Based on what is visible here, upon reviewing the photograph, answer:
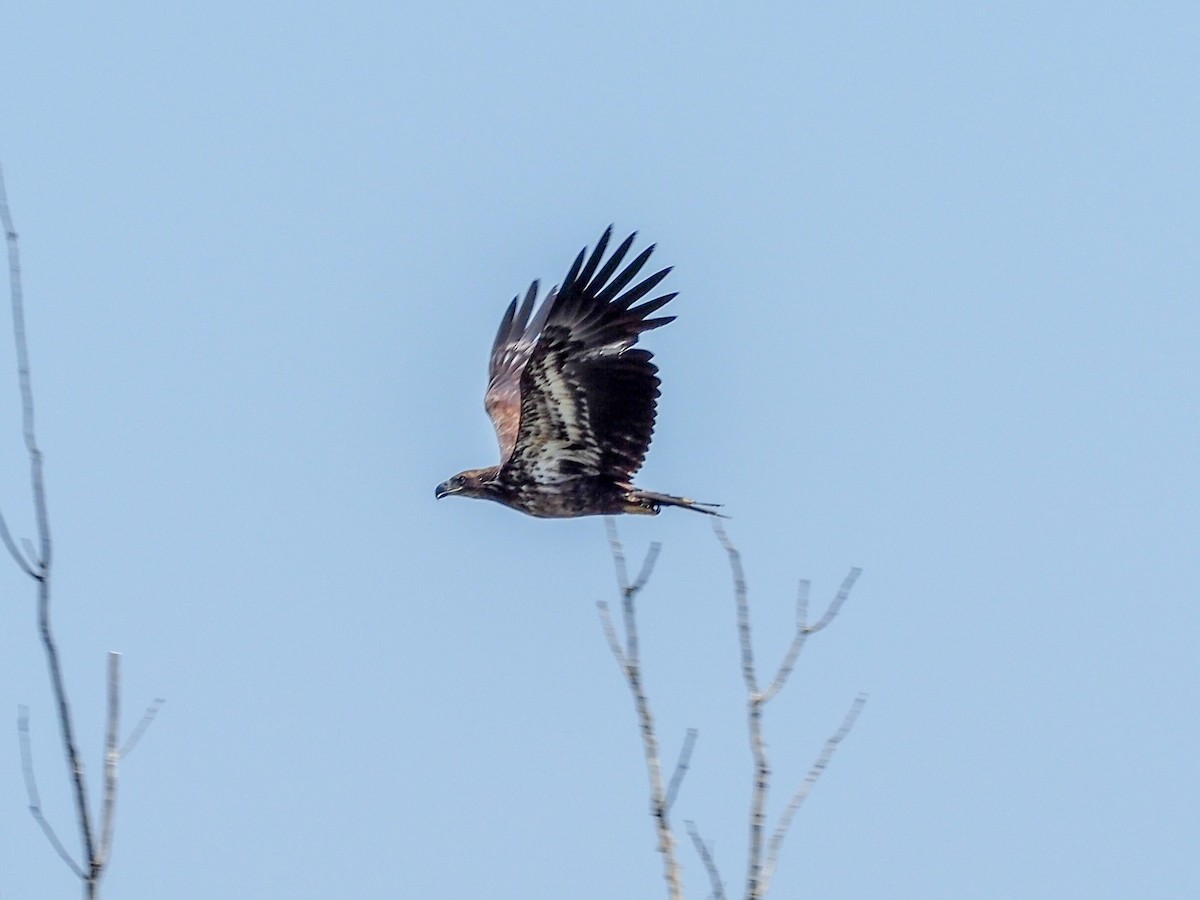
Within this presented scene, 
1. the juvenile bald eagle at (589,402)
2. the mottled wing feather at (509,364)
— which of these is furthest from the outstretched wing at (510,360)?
the juvenile bald eagle at (589,402)

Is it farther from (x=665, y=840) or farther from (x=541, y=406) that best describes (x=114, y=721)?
(x=541, y=406)

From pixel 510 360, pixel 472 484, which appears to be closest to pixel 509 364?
pixel 510 360

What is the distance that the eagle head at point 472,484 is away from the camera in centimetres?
1308

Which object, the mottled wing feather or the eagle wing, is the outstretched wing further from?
the eagle wing

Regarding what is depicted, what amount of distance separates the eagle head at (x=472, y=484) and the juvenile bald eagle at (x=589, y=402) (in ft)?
0.59

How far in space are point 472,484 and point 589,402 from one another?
62.8 inches

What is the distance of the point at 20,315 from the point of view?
436 cm

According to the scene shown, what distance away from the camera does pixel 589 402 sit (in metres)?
12.0

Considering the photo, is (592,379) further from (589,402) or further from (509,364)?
(509,364)

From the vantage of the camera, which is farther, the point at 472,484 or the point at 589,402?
the point at 472,484

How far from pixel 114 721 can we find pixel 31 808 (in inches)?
10.9

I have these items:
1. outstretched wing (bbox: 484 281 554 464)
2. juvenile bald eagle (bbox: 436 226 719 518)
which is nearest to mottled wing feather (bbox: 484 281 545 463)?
outstretched wing (bbox: 484 281 554 464)

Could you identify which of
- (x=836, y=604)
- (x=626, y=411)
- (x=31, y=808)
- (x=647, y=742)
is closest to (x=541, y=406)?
(x=626, y=411)

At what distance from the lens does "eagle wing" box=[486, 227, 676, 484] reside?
11844 millimetres
